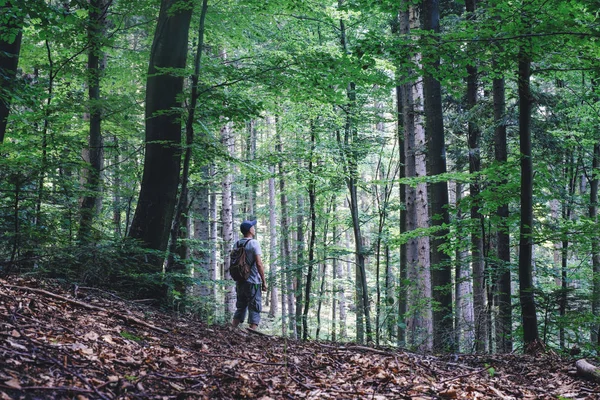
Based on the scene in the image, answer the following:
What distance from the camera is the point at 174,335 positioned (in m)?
5.08

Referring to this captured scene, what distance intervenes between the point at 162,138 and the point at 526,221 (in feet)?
20.3

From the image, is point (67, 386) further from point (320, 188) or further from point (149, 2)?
point (320, 188)

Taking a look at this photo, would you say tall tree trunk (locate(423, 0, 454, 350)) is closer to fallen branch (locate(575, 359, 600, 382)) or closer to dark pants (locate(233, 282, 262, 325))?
dark pants (locate(233, 282, 262, 325))

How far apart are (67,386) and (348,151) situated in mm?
11288

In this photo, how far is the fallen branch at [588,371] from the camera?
4.33m

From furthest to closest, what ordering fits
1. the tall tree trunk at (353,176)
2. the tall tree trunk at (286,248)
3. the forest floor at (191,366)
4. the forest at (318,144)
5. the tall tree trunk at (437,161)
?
the tall tree trunk at (286,248) < the tall tree trunk at (353,176) < the tall tree trunk at (437,161) < the forest at (318,144) < the forest floor at (191,366)

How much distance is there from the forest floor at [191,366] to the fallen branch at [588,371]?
0.36 feet

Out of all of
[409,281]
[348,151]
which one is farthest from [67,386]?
[348,151]

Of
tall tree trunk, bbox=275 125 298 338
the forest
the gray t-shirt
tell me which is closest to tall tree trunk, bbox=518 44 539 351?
the forest

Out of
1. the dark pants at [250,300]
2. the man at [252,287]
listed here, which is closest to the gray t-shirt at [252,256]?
the man at [252,287]

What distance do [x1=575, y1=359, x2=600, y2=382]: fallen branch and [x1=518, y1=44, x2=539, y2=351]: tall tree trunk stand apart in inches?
65.5

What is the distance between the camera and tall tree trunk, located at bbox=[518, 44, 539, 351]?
625 centimetres

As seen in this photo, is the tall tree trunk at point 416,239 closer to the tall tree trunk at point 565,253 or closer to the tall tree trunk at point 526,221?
the tall tree trunk at point 526,221

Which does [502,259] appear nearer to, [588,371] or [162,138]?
[588,371]
